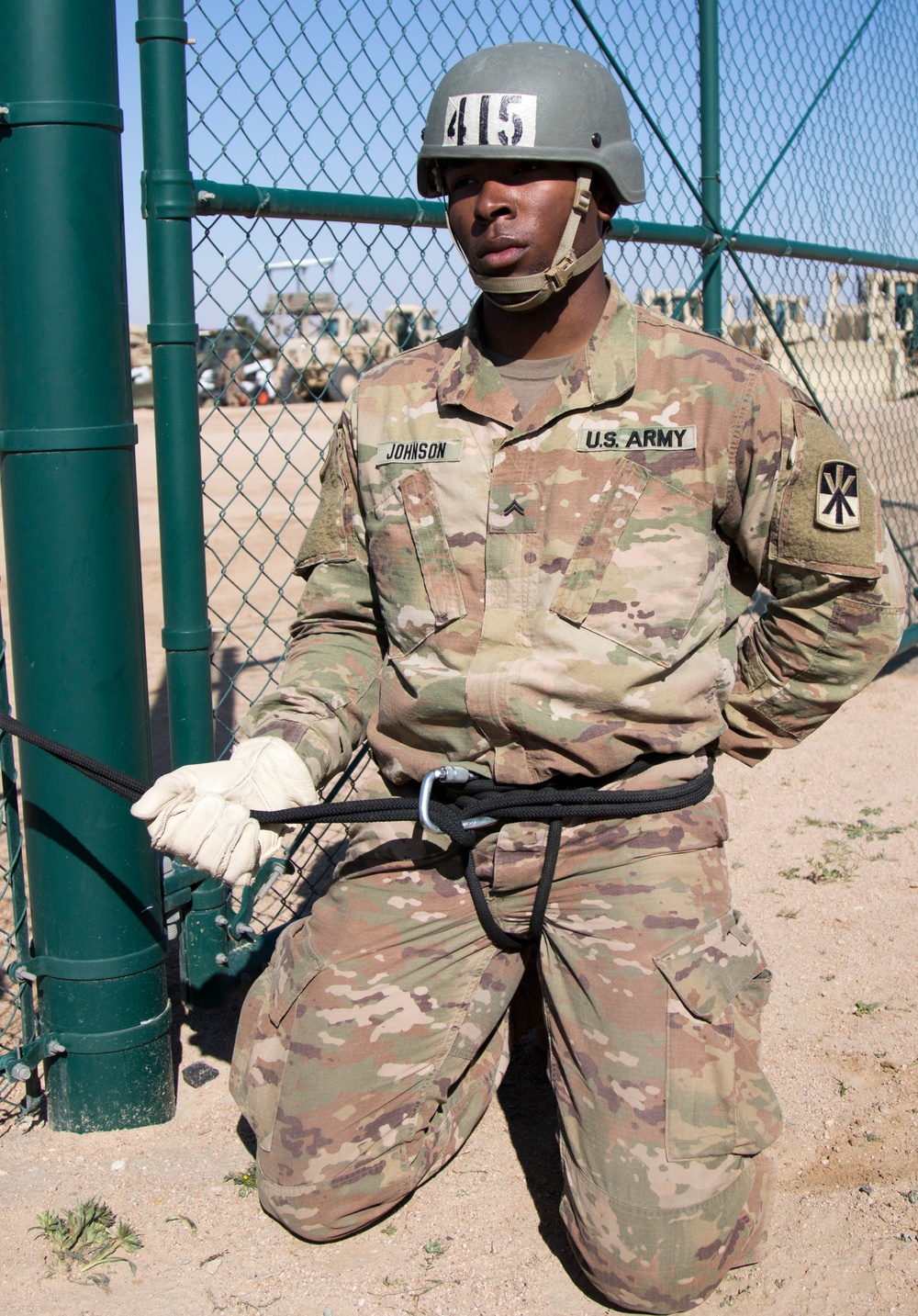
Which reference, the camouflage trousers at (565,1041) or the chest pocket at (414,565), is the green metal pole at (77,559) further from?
the chest pocket at (414,565)

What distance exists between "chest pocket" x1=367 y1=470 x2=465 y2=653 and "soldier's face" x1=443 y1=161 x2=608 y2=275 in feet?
1.29

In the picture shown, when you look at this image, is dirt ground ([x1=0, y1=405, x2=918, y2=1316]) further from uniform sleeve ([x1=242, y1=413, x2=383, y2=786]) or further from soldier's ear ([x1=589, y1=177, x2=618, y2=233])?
soldier's ear ([x1=589, y1=177, x2=618, y2=233])

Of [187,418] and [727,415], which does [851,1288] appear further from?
[187,418]

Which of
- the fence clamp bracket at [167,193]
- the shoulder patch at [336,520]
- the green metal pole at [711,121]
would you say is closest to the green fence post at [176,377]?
the fence clamp bracket at [167,193]

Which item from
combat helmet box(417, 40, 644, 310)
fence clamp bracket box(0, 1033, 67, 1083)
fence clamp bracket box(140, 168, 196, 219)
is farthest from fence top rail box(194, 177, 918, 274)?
fence clamp bracket box(0, 1033, 67, 1083)

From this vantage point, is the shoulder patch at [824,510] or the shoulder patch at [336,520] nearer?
the shoulder patch at [824,510]

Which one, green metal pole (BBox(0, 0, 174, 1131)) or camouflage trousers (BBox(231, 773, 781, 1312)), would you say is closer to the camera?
camouflage trousers (BBox(231, 773, 781, 1312))

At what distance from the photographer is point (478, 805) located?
7.09 feet

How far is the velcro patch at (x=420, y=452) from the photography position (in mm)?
2275

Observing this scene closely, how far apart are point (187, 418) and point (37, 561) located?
0.43 metres

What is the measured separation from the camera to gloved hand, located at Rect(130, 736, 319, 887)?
2.03 metres

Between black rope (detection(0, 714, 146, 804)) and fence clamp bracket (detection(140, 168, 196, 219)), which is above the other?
fence clamp bracket (detection(140, 168, 196, 219))

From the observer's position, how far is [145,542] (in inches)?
395

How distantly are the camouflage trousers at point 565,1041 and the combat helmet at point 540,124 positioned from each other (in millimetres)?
975
